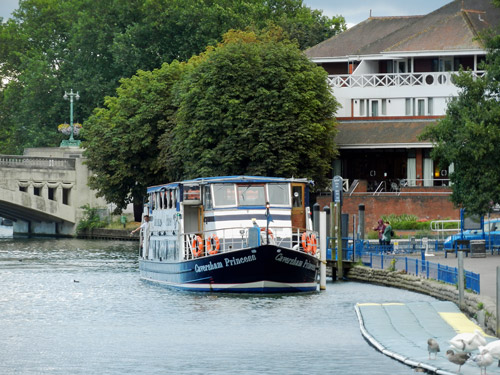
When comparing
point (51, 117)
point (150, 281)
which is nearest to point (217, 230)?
point (150, 281)

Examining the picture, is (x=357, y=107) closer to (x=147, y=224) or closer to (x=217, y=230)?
(x=147, y=224)

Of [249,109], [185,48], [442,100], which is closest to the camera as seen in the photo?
[249,109]

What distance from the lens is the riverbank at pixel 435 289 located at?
35234mm

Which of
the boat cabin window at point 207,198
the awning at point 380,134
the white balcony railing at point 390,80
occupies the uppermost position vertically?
the white balcony railing at point 390,80

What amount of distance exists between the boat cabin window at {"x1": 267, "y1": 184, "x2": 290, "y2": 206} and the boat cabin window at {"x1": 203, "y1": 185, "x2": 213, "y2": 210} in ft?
7.66

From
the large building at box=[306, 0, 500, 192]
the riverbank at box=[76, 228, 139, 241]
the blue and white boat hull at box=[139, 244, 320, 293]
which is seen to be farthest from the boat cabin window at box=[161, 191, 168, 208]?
the riverbank at box=[76, 228, 139, 241]

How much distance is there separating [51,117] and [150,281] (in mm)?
71430

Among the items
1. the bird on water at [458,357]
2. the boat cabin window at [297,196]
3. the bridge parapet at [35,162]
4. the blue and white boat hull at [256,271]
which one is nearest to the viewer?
the bird on water at [458,357]

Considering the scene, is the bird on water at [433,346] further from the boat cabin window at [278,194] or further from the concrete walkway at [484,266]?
the boat cabin window at [278,194]

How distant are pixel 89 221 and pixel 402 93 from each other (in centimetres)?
2904

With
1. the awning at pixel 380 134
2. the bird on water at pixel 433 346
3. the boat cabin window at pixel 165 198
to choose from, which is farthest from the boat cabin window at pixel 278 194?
the awning at pixel 380 134

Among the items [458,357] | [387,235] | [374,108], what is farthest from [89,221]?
[458,357]

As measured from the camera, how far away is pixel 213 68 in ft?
266

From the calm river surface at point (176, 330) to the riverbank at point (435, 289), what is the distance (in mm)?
501
